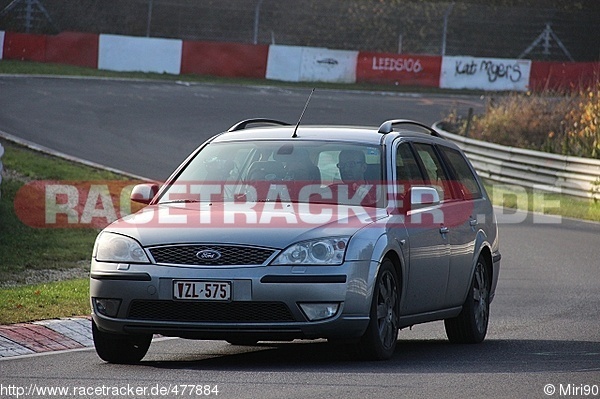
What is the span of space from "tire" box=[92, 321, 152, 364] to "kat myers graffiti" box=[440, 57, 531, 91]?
38.1m

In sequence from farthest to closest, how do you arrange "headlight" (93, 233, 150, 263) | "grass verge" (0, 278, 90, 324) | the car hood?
"grass verge" (0, 278, 90, 324) → "headlight" (93, 233, 150, 263) → the car hood

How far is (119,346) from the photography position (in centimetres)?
888

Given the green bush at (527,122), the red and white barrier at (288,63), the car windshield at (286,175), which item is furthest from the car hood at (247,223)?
the red and white barrier at (288,63)

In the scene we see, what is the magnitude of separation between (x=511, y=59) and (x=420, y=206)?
3771 centimetres

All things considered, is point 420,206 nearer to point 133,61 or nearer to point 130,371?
point 130,371

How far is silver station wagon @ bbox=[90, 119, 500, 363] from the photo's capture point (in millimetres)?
8336

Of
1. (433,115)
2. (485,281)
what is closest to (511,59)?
(433,115)

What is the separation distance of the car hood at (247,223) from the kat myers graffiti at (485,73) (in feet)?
124

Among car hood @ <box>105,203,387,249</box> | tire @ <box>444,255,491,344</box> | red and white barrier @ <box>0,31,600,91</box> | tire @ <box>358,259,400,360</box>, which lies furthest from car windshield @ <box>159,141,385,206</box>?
red and white barrier @ <box>0,31,600,91</box>

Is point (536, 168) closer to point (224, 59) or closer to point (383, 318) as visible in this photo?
point (224, 59)

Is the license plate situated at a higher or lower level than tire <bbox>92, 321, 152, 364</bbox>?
higher

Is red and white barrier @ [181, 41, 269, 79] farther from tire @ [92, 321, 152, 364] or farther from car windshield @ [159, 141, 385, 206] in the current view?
tire @ [92, 321, 152, 364]

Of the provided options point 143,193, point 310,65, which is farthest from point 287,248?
point 310,65

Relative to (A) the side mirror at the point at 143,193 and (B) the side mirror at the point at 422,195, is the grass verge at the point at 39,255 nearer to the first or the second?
(A) the side mirror at the point at 143,193
